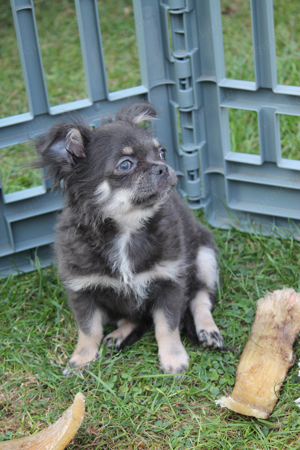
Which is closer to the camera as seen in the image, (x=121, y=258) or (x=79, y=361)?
(x=121, y=258)

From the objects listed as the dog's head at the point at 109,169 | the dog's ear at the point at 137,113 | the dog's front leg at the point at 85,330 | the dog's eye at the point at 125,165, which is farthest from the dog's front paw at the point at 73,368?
the dog's ear at the point at 137,113

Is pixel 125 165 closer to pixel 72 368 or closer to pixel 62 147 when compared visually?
pixel 62 147

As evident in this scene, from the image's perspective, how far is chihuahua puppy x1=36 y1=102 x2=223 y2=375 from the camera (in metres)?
3.07

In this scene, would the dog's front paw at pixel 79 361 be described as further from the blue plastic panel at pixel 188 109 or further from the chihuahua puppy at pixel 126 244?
the blue plastic panel at pixel 188 109

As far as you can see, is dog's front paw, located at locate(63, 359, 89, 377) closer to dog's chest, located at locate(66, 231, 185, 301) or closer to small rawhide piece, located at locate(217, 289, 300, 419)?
dog's chest, located at locate(66, 231, 185, 301)

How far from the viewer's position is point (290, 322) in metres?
3.38

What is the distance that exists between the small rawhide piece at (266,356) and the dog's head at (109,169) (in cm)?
108

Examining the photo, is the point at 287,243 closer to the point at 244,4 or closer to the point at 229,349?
the point at 229,349

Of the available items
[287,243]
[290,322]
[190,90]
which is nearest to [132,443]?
[290,322]

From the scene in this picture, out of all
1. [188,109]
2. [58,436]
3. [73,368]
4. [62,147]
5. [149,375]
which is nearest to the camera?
[58,436]

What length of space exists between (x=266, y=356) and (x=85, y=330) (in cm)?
121

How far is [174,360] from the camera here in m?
3.42

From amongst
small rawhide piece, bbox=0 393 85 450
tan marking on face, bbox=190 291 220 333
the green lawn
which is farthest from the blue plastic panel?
small rawhide piece, bbox=0 393 85 450

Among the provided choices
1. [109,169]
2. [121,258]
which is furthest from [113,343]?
[109,169]
